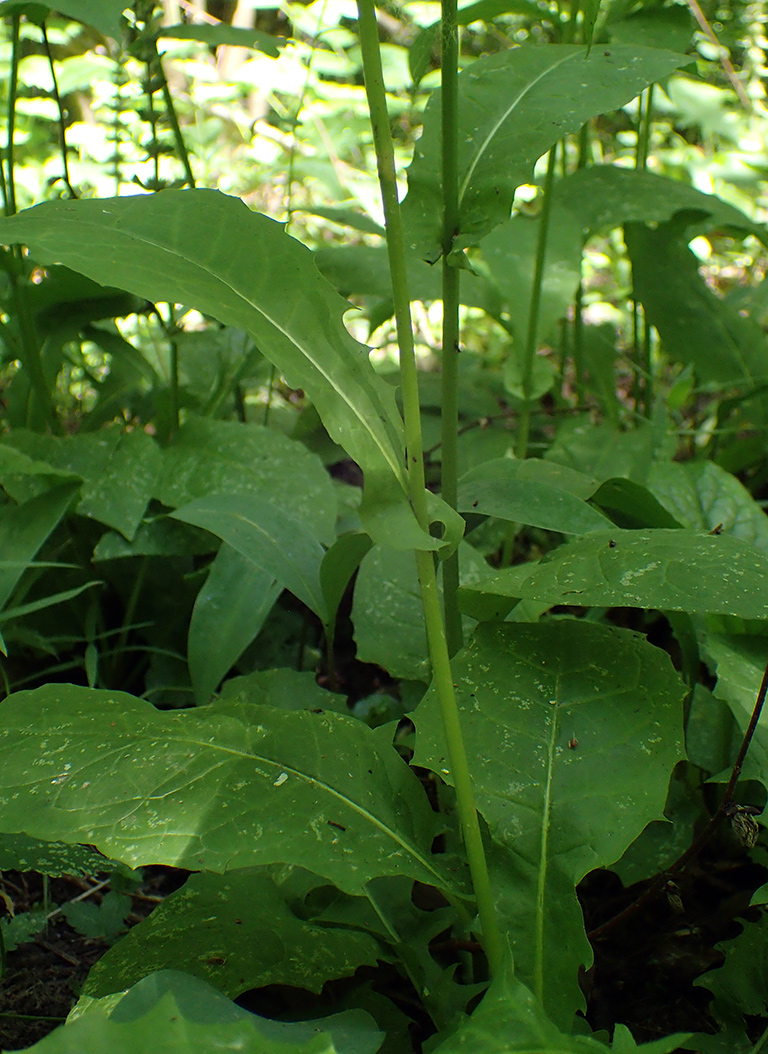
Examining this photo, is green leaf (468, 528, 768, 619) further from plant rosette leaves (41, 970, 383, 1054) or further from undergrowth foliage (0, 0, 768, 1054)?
plant rosette leaves (41, 970, 383, 1054)

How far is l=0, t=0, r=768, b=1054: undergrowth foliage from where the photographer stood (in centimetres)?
80

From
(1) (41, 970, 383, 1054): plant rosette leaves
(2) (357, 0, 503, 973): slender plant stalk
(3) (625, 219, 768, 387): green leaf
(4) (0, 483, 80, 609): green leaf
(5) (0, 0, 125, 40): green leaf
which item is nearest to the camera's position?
(1) (41, 970, 383, 1054): plant rosette leaves

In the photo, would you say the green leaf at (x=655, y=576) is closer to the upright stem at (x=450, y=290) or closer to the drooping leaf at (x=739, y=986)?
the upright stem at (x=450, y=290)

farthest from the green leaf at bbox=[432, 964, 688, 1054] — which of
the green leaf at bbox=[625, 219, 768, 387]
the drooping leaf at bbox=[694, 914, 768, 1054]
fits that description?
the green leaf at bbox=[625, 219, 768, 387]

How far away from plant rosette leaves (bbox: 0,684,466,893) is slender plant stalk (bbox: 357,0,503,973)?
79 millimetres

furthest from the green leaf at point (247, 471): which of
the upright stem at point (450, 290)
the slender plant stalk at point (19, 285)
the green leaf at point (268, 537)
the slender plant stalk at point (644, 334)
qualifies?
the slender plant stalk at point (644, 334)

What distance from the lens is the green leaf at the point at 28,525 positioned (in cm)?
131

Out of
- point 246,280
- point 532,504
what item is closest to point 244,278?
point 246,280

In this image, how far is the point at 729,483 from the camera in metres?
1.41

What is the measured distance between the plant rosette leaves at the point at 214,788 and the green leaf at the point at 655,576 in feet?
0.88

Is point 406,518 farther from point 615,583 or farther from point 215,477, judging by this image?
point 215,477

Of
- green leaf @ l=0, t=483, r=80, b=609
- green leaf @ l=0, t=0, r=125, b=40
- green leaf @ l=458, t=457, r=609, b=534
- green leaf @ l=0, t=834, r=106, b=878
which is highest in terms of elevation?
green leaf @ l=0, t=0, r=125, b=40

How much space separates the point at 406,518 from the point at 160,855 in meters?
0.40

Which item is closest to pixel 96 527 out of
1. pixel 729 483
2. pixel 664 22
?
pixel 729 483
